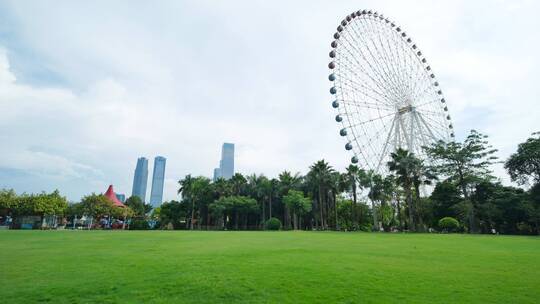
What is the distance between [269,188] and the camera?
2739 inches

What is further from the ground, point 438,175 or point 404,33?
point 404,33

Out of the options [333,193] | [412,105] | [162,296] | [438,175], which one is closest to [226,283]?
[162,296]

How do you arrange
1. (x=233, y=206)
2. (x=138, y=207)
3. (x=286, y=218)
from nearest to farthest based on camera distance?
(x=233, y=206), (x=286, y=218), (x=138, y=207)

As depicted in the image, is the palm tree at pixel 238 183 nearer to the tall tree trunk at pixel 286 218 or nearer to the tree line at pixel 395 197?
the tree line at pixel 395 197

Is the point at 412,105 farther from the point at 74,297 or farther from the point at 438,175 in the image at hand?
the point at 74,297

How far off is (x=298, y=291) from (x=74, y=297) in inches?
186

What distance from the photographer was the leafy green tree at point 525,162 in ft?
135

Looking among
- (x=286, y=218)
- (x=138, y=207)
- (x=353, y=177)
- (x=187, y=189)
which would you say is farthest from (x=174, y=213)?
(x=353, y=177)

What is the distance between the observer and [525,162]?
42125 mm

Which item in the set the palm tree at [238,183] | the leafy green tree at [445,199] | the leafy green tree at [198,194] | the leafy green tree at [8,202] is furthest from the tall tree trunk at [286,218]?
the leafy green tree at [8,202]

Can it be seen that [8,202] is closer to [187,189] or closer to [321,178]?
[187,189]

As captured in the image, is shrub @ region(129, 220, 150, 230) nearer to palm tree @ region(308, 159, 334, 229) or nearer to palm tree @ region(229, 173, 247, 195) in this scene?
palm tree @ region(229, 173, 247, 195)

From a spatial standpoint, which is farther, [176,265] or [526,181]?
[526,181]

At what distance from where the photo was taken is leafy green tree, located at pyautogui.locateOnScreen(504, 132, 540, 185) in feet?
135
